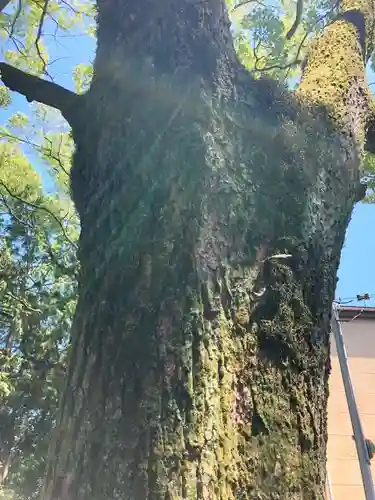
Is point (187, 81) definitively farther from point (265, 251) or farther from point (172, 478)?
point (172, 478)

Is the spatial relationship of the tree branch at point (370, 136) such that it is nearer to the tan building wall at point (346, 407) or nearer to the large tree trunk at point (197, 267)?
the large tree trunk at point (197, 267)

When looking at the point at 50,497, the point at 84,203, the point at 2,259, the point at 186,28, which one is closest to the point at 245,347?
the point at 50,497

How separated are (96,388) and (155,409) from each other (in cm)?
18

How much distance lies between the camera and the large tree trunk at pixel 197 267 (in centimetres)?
117

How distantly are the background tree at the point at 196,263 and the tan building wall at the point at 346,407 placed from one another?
26.1 ft

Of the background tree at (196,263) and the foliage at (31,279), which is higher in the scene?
the foliage at (31,279)

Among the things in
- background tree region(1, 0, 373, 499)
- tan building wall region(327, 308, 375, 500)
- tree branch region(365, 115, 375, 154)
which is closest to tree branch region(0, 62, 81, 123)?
background tree region(1, 0, 373, 499)

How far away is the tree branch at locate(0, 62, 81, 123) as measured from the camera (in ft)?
6.00

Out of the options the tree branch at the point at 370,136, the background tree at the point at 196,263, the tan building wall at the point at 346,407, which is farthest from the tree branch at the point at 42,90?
the tan building wall at the point at 346,407

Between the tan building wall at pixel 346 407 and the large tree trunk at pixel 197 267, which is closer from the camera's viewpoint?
the large tree trunk at pixel 197 267

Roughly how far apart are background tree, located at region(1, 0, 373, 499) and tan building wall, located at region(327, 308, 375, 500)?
7.96 meters

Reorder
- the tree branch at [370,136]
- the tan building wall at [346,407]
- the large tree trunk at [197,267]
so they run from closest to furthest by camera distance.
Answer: the large tree trunk at [197,267] → the tree branch at [370,136] → the tan building wall at [346,407]

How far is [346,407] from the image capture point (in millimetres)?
9773

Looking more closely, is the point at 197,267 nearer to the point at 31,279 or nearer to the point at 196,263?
the point at 196,263
